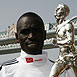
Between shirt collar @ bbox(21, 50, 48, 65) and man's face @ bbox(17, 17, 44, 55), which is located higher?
man's face @ bbox(17, 17, 44, 55)

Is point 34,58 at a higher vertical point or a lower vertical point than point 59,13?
lower

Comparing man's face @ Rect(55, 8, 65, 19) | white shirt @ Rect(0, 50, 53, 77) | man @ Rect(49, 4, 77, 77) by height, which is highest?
man's face @ Rect(55, 8, 65, 19)

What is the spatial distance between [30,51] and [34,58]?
0.13 feet

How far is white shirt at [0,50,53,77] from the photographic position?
105 centimetres

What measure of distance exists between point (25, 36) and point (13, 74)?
0.18 meters

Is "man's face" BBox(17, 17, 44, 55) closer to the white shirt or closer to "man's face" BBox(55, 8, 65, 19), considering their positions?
the white shirt

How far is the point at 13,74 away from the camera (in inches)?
42.4

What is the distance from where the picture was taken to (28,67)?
107cm

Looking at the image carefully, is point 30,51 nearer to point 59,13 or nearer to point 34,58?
point 34,58

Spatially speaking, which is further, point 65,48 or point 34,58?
point 34,58

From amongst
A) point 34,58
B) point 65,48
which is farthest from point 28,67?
point 65,48

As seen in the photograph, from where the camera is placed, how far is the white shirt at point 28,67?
3.46ft

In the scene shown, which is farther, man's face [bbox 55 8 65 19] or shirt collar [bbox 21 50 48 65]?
shirt collar [bbox 21 50 48 65]

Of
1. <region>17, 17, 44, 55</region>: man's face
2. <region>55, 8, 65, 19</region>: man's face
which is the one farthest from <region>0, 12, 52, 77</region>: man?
<region>55, 8, 65, 19</region>: man's face
